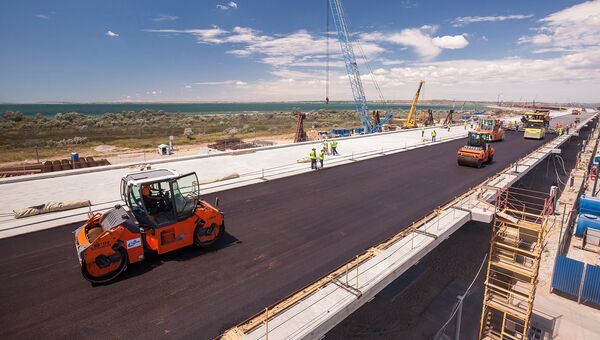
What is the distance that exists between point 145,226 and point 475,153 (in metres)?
22.9

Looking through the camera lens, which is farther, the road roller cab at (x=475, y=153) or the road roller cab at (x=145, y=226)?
the road roller cab at (x=475, y=153)

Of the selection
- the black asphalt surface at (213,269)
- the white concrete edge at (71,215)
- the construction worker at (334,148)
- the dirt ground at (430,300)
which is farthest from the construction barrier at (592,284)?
the construction worker at (334,148)

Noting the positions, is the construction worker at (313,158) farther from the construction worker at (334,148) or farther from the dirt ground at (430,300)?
the dirt ground at (430,300)

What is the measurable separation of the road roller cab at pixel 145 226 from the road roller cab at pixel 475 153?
20249 mm

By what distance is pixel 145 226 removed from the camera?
9117 mm

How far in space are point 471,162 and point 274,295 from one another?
20445 millimetres

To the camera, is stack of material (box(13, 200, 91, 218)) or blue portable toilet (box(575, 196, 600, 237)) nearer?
stack of material (box(13, 200, 91, 218))

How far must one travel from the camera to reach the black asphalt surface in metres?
7.16

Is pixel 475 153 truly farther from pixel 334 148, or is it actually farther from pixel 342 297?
pixel 342 297

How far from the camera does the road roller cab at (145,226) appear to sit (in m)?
8.21

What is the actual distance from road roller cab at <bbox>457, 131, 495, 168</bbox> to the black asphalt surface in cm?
776

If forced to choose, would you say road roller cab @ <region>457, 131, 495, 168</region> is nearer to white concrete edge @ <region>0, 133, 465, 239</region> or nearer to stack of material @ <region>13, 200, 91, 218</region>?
white concrete edge @ <region>0, 133, 465, 239</region>

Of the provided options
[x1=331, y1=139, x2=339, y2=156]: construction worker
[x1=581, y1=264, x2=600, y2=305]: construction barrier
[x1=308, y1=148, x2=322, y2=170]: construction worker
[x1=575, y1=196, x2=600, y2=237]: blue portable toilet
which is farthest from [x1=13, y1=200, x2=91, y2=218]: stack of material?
[x1=575, y1=196, x2=600, y2=237]: blue portable toilet

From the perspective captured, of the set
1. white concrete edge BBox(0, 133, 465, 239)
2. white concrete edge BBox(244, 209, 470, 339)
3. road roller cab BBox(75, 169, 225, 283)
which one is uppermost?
road roller cab BBox(75, 169, 225, 283)
